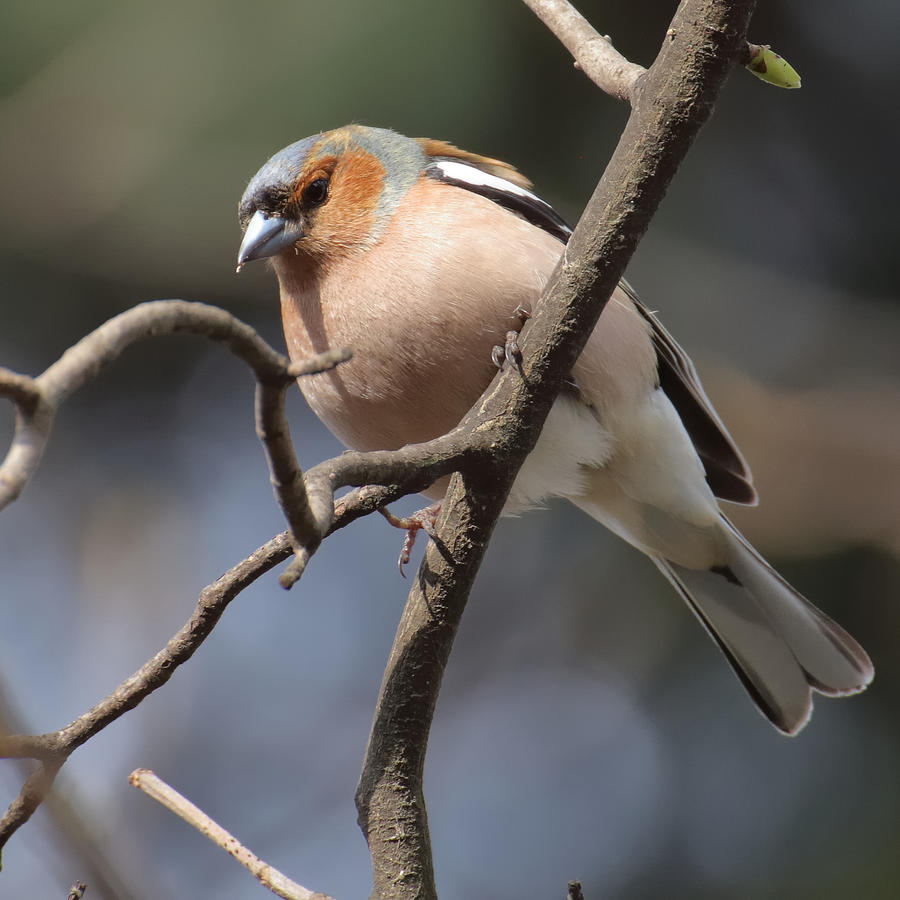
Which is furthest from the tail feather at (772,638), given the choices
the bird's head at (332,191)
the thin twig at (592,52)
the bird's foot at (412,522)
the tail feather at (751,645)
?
the thin twig at (592,52)

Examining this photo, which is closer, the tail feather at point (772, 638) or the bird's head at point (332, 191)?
the bird's head at point (332, 191)

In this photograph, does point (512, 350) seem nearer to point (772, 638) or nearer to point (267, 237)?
point (267, 237)

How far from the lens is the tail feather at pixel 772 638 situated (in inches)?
141

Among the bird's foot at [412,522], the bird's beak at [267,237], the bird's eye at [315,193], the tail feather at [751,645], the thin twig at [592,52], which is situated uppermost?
the thin twig at [592,52]

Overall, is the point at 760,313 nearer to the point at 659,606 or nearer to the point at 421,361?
the point at 659,606

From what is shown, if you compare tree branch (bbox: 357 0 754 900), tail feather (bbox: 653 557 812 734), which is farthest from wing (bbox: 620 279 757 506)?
tree branch (bbox: 357 0 754 900)

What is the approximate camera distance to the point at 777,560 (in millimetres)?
4676

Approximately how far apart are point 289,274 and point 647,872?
323 centimetres

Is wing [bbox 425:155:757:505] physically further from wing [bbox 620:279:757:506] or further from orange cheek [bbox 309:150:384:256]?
orange cheek [bbox 309:150:384:256]

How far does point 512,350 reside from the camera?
2.16 m

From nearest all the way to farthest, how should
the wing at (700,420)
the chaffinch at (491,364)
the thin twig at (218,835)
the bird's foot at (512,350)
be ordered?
the thin twig at (218,835) < the bird's foot at (512,350) < the chaffinch at (491,364) < the wing at (700,420)

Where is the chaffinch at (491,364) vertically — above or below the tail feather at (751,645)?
above

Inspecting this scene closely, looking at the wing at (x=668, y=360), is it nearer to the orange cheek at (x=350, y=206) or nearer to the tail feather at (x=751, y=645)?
the orange cheek at (x=350, y=206)

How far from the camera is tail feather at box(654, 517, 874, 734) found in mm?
3588
